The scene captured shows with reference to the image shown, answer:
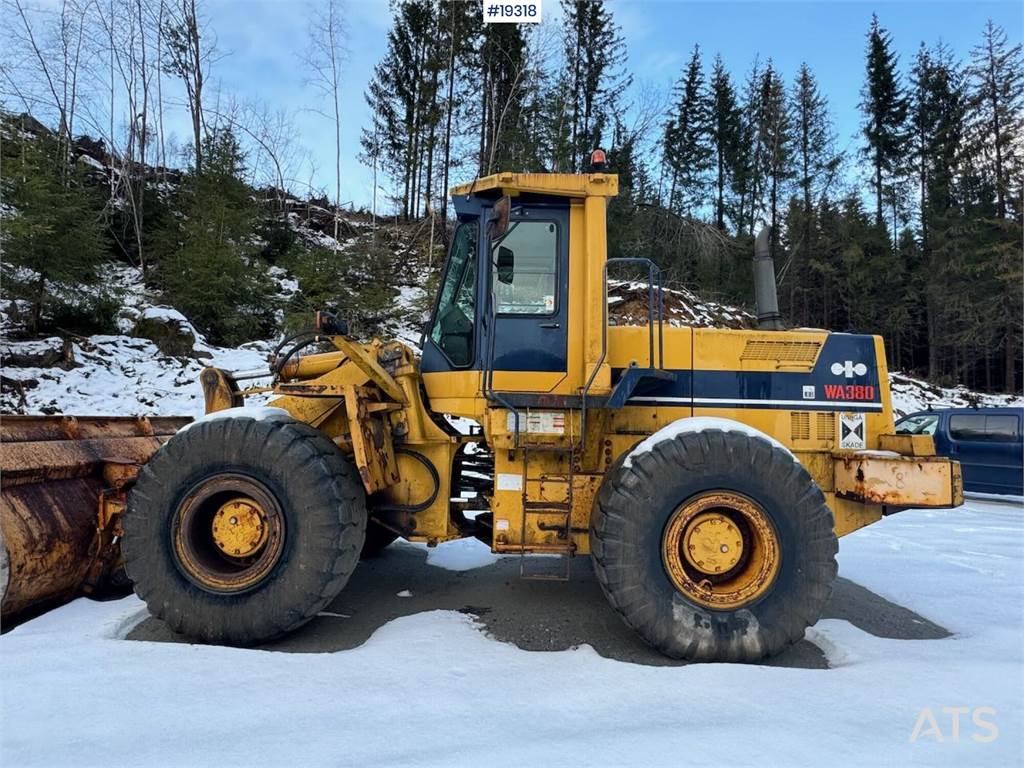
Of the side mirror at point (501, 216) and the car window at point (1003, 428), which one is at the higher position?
the side mirror at point (501, 216)

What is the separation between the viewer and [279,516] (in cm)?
336

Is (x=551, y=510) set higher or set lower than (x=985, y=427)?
lower

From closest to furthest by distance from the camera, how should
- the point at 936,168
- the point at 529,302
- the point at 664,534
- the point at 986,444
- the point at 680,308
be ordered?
the point at 664,534 < the point at 529,302 < the point at 986,444 < the point at 680,308 < the point at 936,168

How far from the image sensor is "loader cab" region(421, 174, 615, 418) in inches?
144

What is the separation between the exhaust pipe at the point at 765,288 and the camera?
13.8 ft

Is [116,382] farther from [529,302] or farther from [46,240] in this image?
[529,302]

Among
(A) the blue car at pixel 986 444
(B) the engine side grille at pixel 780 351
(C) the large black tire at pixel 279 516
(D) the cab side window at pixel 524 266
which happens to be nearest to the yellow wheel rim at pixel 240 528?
(C) the large black tire at pixel 279 516

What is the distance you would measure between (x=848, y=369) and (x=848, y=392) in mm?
160

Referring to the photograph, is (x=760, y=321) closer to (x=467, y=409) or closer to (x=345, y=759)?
(x=467, y=409)

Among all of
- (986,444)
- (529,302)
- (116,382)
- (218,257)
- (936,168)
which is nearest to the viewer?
(529,302)

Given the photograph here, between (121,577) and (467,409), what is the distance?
8.65 ft

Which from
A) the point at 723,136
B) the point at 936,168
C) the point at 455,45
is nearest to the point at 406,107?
the point at 455,45

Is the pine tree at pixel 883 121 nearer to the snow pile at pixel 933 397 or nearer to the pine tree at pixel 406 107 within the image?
the snow pile at pixel 933 397

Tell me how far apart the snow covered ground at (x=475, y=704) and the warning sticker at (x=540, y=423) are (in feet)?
4.10
